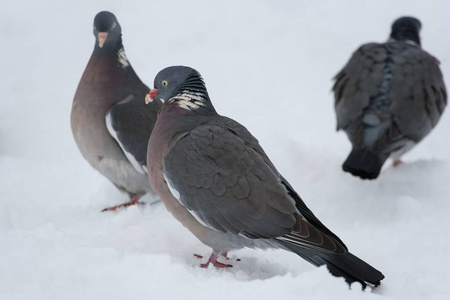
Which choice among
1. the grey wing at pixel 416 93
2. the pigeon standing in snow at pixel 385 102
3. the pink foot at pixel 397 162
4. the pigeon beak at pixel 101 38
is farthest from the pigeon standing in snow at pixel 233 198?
the pink foot at pixel 397 162

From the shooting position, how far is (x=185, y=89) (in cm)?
426

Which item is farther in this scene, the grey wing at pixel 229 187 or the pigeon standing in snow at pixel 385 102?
the pigeon standing in snow at pixel 385 102

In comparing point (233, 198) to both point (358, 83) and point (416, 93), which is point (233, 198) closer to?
point (358, 83)

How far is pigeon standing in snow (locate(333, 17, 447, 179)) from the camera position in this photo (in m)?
5.71

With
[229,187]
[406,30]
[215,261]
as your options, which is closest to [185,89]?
[229,187]

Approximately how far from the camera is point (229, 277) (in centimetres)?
365

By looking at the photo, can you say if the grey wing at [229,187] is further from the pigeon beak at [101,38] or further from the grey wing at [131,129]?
the pigeon beak at [101,38]

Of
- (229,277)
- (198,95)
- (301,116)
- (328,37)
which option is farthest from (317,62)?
(229,277)

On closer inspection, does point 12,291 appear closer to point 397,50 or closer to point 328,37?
point 397,50


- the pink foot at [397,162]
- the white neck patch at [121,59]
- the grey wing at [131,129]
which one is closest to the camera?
the grey wing at [131,129]

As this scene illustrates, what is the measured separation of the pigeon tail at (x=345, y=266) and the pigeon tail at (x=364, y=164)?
1869mm

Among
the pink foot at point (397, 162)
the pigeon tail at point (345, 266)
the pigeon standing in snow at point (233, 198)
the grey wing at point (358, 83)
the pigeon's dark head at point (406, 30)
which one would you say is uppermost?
the pigeon's dark head at point (406, 30)

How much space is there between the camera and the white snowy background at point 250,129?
340 cm

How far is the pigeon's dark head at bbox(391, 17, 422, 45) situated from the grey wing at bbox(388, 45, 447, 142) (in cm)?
53
